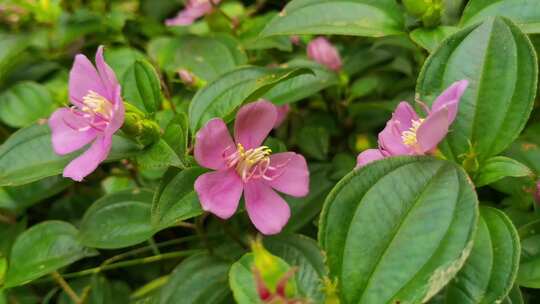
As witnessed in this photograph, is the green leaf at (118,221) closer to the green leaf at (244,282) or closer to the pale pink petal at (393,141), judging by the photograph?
the green leaf at (244,282)

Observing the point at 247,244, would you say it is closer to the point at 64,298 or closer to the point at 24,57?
the point at 64,298

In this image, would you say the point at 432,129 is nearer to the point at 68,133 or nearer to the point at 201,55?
the point at 68,133

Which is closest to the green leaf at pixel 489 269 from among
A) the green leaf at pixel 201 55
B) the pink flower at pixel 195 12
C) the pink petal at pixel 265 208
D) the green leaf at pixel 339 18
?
the pink petal at pixel 265 208

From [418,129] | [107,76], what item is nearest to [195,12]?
[107,76]

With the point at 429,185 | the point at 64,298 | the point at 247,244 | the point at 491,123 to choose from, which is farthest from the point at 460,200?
the point at 64,298

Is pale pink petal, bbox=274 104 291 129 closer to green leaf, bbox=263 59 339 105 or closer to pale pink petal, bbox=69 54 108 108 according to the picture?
green leaf, bbox=263 59 339 105

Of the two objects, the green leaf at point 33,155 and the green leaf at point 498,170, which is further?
the green leaf at point 33,155

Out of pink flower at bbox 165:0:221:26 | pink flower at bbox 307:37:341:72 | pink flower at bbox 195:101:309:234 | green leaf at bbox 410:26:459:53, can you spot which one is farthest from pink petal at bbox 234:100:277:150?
pink flower at bbox 165:0:221:26
